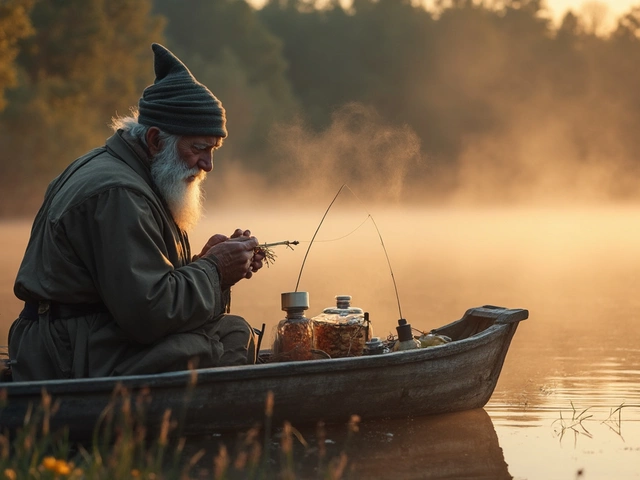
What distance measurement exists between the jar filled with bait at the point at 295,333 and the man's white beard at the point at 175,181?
0.70 meters

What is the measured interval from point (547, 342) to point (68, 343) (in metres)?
4.85

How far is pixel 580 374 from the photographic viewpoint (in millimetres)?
7477

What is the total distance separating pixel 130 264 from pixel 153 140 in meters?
0.78

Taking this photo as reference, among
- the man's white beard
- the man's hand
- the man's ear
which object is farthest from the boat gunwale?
the man's ear

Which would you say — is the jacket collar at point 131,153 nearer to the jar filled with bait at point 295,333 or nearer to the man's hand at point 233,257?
the man's hand at point 233,257

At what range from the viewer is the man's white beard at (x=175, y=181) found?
17.5 ft

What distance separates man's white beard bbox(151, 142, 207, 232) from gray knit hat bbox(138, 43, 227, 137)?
10 centimetres

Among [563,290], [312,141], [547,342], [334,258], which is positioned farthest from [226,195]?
[547,342]

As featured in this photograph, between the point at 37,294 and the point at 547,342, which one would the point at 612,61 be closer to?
the point at 547,342

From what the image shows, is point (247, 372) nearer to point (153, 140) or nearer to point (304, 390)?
point (304, 390)

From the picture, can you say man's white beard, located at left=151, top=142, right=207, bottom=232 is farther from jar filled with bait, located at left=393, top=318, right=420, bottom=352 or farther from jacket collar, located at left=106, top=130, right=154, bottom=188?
jar filled with bait, located at left=393, top=318, right=420, bottom=352

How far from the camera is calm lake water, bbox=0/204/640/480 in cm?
534

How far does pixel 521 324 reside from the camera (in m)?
10.1

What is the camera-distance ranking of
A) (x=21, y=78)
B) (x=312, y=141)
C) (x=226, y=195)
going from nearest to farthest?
1. (x=21, y=78)
2. (x=226, y=195)
3. (x=312, y=141)
